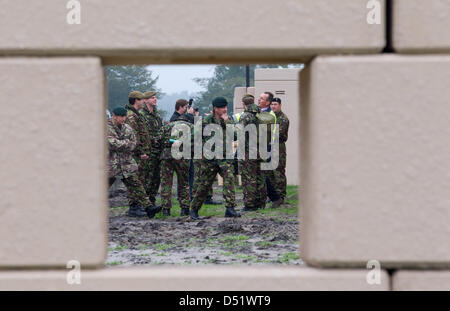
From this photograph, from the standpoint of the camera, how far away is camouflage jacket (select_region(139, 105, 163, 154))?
6.45 meters

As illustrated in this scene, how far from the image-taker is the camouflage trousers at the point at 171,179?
6.24m

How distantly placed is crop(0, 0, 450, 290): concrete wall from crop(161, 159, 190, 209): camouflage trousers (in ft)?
14.2

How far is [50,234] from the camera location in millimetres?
1905

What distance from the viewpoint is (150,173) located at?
22.1 ft

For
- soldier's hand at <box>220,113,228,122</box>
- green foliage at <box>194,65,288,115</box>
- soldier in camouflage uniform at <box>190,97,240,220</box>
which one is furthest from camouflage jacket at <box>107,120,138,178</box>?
green foliage at <box>194,65,288,115</box>

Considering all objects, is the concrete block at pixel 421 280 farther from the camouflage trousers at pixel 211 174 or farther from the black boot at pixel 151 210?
the black boot at pixel 151 210

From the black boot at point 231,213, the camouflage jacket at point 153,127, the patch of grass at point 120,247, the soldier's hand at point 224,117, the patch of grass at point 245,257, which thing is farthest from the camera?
the camouflage jacket at point 153,127

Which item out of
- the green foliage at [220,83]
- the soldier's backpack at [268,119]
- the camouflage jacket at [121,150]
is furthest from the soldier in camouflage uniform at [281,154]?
the green foliage at [220,83]

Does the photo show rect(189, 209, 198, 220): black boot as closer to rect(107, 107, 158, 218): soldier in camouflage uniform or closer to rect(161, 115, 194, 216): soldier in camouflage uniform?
rect(161, 115, 194, 216): soldier in camouflage uniform

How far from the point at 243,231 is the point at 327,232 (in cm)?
310
